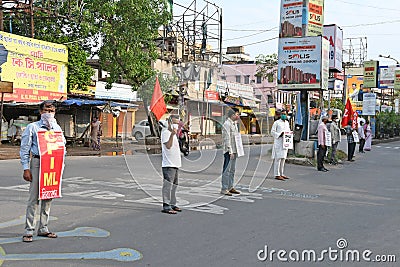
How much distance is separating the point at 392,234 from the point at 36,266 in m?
4.79

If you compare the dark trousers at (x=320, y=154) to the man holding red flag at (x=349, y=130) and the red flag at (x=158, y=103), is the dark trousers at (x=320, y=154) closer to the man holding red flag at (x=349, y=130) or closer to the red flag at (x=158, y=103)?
the man holding red flag at (x=349, y=130)

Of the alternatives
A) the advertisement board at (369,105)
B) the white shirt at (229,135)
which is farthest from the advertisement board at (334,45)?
the white shirt at (229,135)

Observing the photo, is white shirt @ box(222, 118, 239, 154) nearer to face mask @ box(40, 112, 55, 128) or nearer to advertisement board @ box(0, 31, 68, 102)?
face mask @ box(40, 112, 55, 128)

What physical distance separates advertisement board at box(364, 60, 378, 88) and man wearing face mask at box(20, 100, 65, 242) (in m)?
35.7

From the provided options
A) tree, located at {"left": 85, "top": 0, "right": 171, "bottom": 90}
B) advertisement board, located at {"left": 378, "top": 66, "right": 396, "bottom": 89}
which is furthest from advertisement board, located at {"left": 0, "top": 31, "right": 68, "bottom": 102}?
advertisement board, located at {"left": 378, "top": 66, "right": 396, "bottom": 89}

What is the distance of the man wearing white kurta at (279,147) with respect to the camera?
13.0 m

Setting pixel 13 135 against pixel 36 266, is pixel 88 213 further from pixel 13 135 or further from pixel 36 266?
pixel 13 135

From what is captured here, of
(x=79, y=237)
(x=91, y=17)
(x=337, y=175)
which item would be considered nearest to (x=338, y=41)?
(x=337, y=175)

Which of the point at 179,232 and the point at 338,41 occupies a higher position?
the point at 338,41

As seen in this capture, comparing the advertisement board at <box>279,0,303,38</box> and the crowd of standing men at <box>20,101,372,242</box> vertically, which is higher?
the advertisement board at <box>279,0,303,38</box>

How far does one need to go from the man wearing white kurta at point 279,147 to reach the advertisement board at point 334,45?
9.11 metres

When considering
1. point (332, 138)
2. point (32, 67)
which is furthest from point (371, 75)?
point (32, 67)

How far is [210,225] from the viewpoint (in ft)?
23.7

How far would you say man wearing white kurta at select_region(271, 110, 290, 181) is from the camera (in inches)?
512
